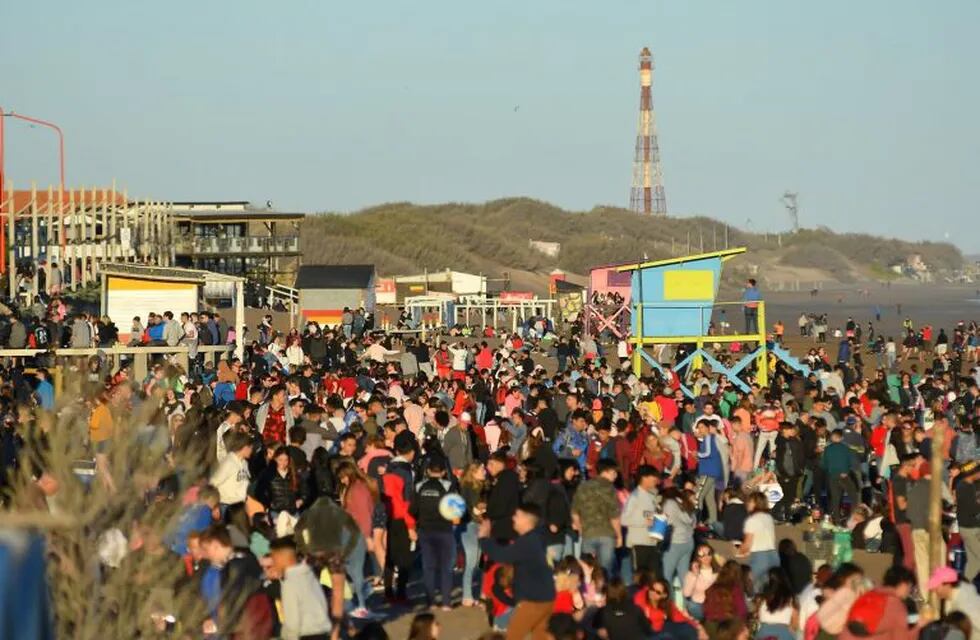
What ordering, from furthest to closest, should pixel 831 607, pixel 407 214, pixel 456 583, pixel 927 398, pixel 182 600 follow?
1. pixel 407 214
2. pixel 927 398
3. pixel 456 583
4. pixel 831 607
5. pixel 182 600

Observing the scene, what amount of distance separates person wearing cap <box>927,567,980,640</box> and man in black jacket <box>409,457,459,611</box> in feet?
13.2

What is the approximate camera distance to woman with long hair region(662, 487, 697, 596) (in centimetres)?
1543

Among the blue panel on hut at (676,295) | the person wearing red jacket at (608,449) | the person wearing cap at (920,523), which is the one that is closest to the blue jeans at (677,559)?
the person wearing cap at (920,523)

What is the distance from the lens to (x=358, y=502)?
15.0m

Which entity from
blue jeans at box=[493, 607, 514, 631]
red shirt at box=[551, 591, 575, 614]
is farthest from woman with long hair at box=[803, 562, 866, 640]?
blue jeans at box=[493, 607, 514, 631]

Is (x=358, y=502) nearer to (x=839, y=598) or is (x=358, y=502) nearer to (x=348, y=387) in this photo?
(x=839, y=598)

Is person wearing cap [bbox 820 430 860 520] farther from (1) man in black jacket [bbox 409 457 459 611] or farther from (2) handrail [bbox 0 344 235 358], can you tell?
(2) handrail [bbox 0 344 235 358]

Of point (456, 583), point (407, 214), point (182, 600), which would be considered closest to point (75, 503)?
point (182, 600)

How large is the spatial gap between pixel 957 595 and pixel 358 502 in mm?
4721

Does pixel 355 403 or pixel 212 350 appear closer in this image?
pixel 355 403

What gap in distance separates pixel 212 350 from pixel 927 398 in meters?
11.9

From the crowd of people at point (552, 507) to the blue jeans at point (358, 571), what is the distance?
19 millimetres

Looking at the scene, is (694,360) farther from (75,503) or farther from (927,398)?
(75,503)

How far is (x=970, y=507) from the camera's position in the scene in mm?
15781
